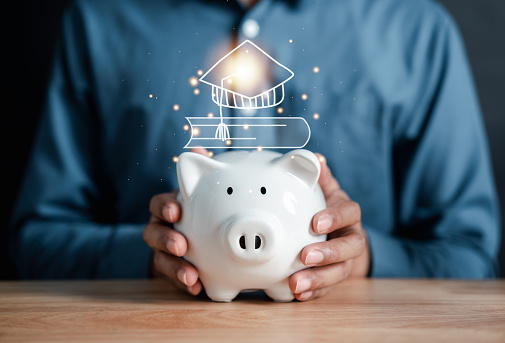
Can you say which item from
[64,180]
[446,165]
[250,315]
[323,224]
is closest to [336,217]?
[323,224]

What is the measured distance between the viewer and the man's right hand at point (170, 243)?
22.7 inches

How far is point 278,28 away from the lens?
0.74 meters

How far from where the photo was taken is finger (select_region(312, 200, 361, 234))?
568 millimetres

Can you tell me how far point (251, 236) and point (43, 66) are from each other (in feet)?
3.17

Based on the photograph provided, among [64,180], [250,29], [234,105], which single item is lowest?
[64,180]

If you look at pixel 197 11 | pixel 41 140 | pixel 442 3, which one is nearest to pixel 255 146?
pixel 197 11

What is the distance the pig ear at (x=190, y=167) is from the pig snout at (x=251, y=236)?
0.22ft

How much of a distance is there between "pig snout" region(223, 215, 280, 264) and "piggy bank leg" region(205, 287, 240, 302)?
0.07 meters

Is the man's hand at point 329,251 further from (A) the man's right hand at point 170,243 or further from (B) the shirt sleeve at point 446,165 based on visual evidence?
(B) the shirt sleeve at point 446,165

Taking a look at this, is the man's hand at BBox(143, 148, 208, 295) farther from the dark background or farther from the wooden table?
the dark background

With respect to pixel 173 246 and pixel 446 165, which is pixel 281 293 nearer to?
pixel 173 246

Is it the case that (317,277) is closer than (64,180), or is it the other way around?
(317,277)

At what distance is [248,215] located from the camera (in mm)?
532

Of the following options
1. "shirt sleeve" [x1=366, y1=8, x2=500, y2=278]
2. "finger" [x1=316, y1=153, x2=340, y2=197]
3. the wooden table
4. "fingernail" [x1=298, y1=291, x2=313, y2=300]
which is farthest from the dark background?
"fingernail" [x1=298, y1=291, x2=313, y2=300]
